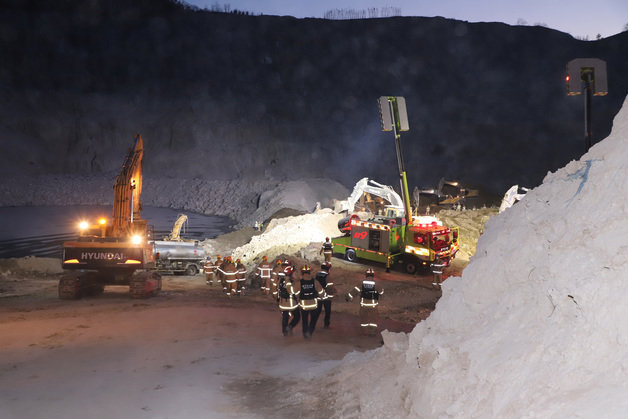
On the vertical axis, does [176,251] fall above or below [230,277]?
above

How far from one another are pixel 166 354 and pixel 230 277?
7.48m

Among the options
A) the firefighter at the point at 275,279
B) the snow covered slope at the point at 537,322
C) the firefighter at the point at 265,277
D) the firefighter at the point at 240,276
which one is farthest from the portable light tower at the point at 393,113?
the snow covered slope at the point at 537,322

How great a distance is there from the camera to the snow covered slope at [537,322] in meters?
4.03

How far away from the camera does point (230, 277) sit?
1688cm

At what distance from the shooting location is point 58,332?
36.1ft

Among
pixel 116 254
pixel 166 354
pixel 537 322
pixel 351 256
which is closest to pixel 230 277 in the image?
pixel 116 254

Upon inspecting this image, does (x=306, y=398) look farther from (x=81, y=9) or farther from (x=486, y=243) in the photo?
(x=81, y=9)

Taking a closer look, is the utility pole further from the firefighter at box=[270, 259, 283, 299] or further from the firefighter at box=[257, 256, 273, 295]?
the firefighter at box=[257, 256, 273, 295]

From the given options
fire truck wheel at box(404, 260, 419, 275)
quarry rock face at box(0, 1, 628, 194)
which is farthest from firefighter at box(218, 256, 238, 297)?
quarry rock face at box(0, 1, 628, 194)

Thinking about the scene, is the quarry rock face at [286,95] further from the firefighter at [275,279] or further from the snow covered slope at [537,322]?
the snow covered slope at [537,322]

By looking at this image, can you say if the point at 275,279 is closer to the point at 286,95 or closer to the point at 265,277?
the point at 265,277

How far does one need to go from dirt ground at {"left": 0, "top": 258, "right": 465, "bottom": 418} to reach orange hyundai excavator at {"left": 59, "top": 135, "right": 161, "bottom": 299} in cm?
51

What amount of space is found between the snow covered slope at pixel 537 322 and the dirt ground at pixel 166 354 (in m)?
1.68

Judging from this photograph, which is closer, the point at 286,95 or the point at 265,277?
the point at 265,277
